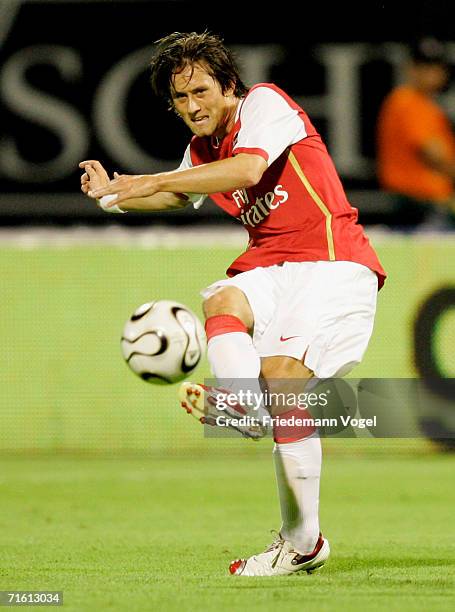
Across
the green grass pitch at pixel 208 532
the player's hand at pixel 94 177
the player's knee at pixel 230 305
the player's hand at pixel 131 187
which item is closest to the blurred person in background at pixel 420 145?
the green grass pitch at pixel 208 532

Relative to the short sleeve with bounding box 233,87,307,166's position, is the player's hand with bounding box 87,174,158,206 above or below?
below

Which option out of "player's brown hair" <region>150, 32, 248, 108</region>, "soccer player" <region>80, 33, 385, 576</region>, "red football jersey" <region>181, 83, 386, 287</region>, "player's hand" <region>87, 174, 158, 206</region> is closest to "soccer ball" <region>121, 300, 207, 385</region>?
"soccer player" <region>80, 33, 385, 576</region>

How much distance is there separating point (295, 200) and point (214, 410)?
1034mm

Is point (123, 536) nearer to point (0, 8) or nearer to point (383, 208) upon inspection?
point (383, 208)

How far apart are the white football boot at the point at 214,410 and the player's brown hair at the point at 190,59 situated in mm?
1306

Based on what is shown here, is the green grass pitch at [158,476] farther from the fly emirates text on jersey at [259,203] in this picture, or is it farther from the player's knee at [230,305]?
the fly emirates text on jersey at [259,203]

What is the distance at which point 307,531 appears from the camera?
5520mm

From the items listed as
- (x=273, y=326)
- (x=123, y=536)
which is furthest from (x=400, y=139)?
(x=273, y=326)

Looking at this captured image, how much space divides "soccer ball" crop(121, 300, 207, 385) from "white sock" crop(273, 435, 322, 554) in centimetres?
62

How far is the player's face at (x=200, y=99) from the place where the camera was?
5.58m

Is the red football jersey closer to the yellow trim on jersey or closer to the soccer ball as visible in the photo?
the yellow trim on jersey

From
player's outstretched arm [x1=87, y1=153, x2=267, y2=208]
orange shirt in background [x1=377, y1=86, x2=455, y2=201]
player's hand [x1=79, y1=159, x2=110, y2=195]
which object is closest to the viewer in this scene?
player's outstretched arm [x1=87, y1=153, x2=267, y2=208]

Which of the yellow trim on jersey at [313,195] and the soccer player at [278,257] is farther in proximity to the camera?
the yellow trim on jersey at [313,195]

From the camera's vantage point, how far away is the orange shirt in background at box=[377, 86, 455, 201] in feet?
40.0
